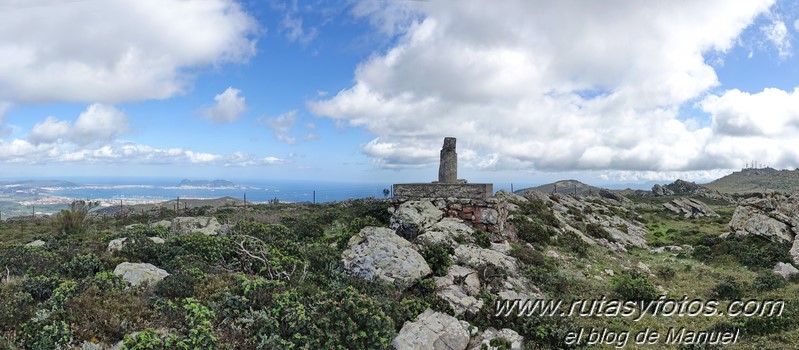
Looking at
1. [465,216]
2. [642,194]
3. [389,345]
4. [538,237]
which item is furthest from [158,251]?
[642,194]

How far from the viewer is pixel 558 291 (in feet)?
48.3

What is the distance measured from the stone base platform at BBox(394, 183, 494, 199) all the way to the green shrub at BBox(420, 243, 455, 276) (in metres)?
5.56

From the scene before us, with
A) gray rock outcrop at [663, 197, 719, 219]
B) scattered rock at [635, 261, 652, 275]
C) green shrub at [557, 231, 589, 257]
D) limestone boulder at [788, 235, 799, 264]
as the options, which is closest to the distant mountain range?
gray rock outcrop at [663, 197, 719, 219]

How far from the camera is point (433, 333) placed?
10234mm

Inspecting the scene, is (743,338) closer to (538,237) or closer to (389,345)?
(389,345)

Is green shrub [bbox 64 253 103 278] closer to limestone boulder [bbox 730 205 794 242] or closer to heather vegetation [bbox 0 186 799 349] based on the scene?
heather vegetation [bbox 0 186 799 349]

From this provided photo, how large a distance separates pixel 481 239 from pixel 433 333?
8.59m

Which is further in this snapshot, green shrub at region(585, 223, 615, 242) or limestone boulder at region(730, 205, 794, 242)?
green shrub at region(585, 223, 615, 242)

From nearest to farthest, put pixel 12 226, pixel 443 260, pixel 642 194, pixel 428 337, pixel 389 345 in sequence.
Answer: pixel 389 345
pixel 428 337
pixel 443 260
pixel 12 226
pixel 642 194

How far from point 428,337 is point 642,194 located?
2966 inches

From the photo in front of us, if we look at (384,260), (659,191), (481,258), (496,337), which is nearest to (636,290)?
(481,258)

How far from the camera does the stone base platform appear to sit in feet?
66.3

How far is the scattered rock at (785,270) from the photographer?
1683cm

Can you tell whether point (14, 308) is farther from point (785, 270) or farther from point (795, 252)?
point (795, 252)
